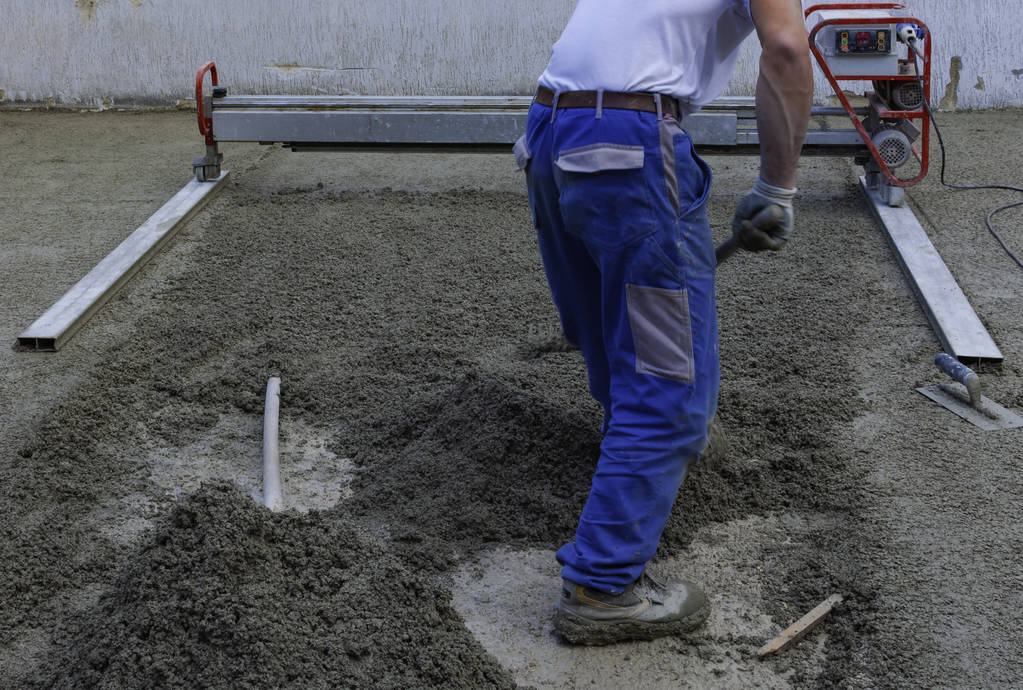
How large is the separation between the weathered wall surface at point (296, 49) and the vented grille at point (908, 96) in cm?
272

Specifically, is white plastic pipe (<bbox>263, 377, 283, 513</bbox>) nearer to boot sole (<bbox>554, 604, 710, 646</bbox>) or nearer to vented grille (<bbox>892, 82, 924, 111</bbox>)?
boot sole (<bbox>554, 604, 710, 646</bbox>)

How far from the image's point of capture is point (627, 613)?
2.30m

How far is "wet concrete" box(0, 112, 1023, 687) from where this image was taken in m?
2.25

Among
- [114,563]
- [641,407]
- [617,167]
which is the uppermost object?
[617,167]

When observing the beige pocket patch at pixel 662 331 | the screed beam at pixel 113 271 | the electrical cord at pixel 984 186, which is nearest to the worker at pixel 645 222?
the beige pocket patch at pixel 662 331

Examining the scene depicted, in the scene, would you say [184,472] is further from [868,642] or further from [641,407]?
[868,642]

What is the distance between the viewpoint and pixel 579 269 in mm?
2498

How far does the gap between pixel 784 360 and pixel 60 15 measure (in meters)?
6.94

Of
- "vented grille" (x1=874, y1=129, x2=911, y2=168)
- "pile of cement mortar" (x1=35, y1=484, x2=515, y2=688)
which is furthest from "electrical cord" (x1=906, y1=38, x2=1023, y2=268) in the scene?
"pile of cement mortar" (x1=35, y1=484, x2=515, y2=688)

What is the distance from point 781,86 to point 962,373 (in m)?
1.59

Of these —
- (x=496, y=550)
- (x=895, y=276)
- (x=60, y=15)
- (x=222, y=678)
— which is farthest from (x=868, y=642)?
(x=60, y=15)

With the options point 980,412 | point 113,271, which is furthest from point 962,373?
point 113,271

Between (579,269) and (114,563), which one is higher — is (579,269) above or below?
above

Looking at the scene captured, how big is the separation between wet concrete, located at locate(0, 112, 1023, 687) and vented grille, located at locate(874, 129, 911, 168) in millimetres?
332
